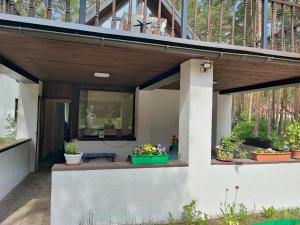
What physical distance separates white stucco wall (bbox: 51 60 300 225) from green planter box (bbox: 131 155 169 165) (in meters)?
0.12

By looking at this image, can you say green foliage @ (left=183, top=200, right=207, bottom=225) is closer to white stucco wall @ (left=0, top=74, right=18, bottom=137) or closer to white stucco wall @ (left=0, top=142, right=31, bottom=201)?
white stucco wall @ (left=0, top=142, right=31, bottom=201)

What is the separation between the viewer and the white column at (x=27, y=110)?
6.03 m

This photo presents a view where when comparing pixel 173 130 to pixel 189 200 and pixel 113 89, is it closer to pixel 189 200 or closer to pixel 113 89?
pixel 113 89

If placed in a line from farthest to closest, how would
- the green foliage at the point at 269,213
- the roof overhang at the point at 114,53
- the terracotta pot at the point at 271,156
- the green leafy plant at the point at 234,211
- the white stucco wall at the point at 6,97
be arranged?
the white stucco wall at the point at 6,97 → the terracotta pot at the point at 271,156 → the green foliage at the point at 269,213 → the green leafy plant at the point at 234,211 → the roof overhang at the point at 114,53

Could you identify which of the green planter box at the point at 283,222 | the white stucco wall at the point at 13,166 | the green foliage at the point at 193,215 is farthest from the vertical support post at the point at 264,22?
the white stucco wall at the point at 13,166

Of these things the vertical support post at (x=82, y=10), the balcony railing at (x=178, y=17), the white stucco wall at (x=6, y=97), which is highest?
the balcony railing at (x=178, y=17)

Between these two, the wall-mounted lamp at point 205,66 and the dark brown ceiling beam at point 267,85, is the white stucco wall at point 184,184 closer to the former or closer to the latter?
the wall-mounted lamp at point 205,66

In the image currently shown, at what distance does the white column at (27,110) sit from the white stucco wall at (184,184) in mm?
3500

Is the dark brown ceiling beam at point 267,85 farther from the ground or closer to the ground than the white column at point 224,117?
farther from the ground

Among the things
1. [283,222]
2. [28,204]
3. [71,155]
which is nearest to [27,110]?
[28,204]

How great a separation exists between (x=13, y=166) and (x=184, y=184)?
3.64m

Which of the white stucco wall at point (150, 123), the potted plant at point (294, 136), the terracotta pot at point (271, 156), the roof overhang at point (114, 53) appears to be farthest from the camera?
the white stucco wall at point (150, 123)

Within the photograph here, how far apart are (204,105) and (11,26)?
278cm

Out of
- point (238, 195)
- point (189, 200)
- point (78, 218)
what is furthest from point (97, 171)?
point (238, 195)
